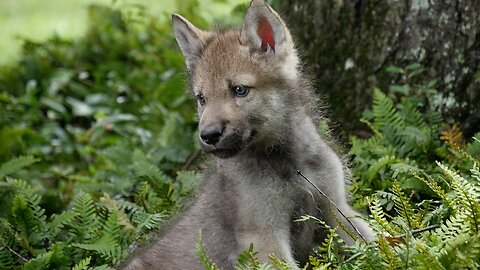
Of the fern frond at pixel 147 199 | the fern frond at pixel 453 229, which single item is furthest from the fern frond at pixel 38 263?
the fern frond at pixel 453 229

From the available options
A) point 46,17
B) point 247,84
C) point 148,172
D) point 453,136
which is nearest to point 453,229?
point 247,84

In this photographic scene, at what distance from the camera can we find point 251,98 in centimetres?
608

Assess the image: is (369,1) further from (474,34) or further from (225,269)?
(225,269)

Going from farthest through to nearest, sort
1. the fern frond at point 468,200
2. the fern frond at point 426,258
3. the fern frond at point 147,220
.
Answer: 1. the fern frond at point 147,220
2. the fern frond at point 468,200
3. the fern frond at point 426,258

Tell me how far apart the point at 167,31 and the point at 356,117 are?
5388mm

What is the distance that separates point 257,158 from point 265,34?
2.82ft

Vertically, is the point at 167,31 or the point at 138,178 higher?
the point at 138,178

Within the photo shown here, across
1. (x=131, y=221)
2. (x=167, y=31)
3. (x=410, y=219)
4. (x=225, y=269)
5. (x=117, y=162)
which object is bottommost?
(x=167, y=31)

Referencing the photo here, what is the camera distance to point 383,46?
823 cm

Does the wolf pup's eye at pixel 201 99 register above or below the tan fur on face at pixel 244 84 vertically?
below

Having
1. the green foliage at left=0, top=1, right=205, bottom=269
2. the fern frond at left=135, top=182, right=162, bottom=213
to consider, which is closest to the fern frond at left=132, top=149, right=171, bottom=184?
the green foliage at left=0, top=1, right=205, bottom=269

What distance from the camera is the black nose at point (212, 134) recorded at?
5844mm

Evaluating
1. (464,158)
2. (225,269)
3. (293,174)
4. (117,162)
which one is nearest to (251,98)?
(293,174)

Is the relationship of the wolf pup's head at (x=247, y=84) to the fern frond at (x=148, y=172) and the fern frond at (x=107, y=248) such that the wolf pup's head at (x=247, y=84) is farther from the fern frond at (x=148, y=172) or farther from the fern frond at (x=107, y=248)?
the fern frond at (x=148, y=172)
